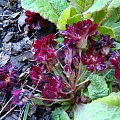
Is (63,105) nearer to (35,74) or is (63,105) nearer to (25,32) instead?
(35,74)

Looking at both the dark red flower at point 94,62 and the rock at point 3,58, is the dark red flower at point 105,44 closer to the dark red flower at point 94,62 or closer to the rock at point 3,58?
the dark red flower at point 94,62

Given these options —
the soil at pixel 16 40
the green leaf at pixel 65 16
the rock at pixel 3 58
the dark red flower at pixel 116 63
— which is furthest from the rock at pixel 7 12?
the dark red flower at pixel 116 63

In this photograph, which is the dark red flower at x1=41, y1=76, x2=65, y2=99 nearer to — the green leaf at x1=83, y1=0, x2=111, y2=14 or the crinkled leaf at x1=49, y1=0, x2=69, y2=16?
the green leaf at x1=83, y1=0, x2=111, y2=14

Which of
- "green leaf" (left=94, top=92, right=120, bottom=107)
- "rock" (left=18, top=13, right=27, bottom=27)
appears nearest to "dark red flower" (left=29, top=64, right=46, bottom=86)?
"green leaf" (left=94, top=92, right=120, bottom=107)

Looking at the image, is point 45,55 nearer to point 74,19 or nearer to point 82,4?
point 74,19

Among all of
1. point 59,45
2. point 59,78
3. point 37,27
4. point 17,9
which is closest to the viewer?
point 59,78

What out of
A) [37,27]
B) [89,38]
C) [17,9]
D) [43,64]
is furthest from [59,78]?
[17,9]

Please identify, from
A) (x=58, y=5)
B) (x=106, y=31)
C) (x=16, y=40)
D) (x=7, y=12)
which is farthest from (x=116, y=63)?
(x=7, y=12)
